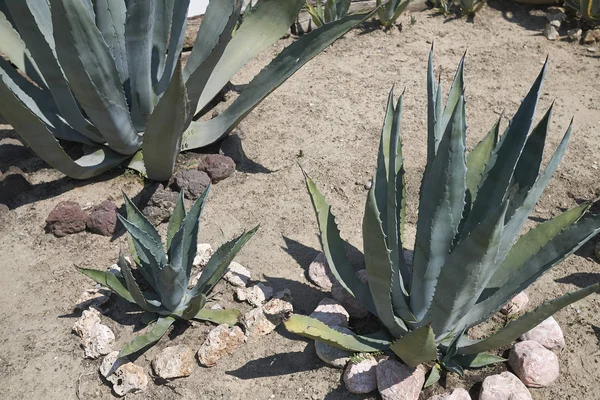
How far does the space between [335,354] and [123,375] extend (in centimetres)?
79

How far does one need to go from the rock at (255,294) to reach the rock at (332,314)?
0.79 feet

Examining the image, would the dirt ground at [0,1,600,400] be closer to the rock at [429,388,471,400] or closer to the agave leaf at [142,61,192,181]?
the rock at [429,388,471,400]

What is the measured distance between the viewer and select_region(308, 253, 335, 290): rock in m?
2.65

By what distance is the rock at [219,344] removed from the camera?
7.72 feet

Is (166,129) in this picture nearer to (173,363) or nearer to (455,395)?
(173,363)

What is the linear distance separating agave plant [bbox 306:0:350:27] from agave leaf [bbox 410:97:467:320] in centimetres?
263

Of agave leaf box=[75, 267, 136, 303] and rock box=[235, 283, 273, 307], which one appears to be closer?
agave leaf box=[75, 267, 136, 303]

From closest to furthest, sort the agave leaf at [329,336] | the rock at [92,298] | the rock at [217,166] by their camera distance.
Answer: the agave leaf at [329,336] → the rock at [92,298] → the rock at [217,166]

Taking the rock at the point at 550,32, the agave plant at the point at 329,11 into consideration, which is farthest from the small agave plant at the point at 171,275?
the rock at the point at 550,32

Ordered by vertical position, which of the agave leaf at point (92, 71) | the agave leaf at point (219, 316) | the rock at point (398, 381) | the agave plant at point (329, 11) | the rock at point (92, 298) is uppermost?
the agave leaf at point (92, 71)

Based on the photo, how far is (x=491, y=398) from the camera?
2135 mm

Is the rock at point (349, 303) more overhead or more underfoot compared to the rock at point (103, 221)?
more underfoot

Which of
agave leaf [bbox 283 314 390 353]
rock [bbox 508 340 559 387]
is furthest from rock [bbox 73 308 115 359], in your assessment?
rock [bbox 508 340 559 387]

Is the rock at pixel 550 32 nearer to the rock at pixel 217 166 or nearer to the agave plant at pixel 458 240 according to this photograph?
the rock at pixel 217 166
